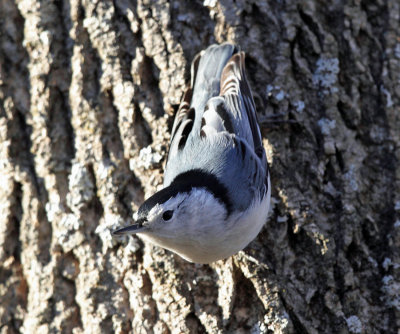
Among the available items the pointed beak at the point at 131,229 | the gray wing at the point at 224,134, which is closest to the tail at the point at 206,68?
the gray wing at the point at 224,134

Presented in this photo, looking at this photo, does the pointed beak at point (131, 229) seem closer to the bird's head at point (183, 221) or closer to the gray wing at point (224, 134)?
the bird's head at point (183, 221)

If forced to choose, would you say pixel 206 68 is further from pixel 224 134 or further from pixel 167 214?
pixel 167 214

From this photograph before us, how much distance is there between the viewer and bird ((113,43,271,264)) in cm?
221

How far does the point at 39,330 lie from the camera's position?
8.40 feet

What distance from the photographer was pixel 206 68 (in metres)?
2.70

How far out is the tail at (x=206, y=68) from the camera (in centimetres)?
270

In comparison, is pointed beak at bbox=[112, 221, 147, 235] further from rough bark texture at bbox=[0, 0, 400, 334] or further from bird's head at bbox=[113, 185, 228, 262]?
rough bark texture at bbox=[0, 0, 400, 334]

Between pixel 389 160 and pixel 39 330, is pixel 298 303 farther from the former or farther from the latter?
pixel 39 330

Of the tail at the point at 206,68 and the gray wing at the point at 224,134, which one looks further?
the tail at the point at 206,68

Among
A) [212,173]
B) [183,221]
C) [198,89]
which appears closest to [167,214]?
[183,221]

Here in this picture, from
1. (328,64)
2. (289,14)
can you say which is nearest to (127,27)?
(289,14)

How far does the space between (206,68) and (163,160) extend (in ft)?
1.59

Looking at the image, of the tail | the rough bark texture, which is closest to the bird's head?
the rough bark texture

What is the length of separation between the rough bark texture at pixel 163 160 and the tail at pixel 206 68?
0.07 meters
